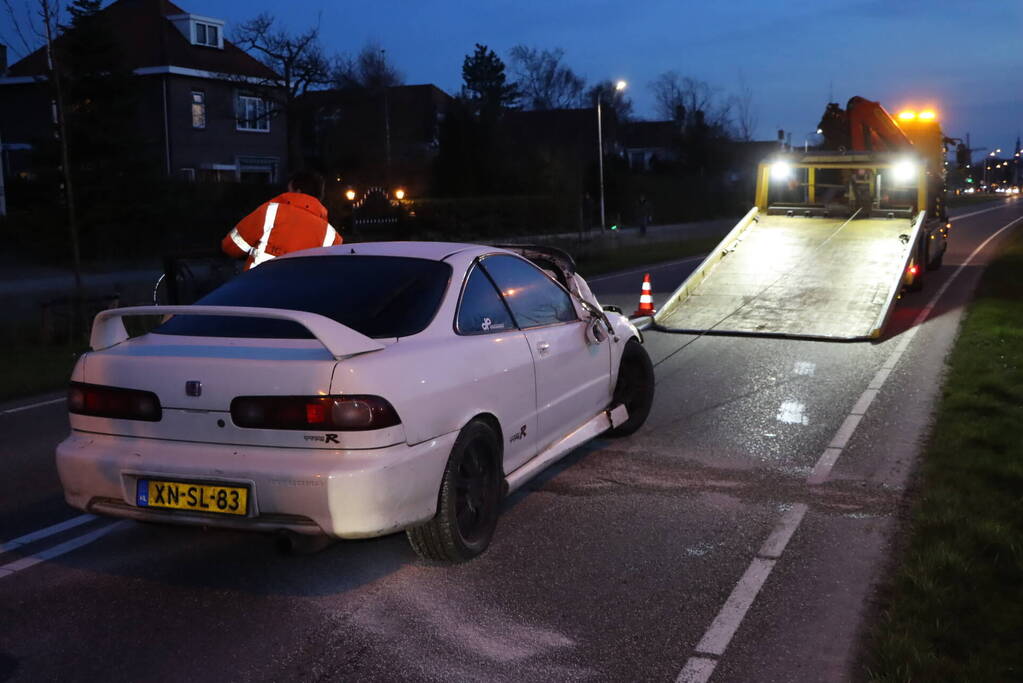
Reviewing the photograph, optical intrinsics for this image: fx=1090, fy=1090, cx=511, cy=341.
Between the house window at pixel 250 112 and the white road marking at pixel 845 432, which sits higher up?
the house window at pixel 250 112

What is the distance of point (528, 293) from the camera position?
20.5 ft

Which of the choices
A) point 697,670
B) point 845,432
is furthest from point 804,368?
point 697,670

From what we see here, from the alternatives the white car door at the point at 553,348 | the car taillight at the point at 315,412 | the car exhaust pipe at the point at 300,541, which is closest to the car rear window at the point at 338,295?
the car taillight at the point at 315,412

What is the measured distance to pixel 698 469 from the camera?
7012 millimetres

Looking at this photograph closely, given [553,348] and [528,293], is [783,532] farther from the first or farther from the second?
[528,293]

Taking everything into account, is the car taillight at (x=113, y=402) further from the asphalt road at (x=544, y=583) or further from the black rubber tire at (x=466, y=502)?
the black rubber tire at (x=466, y=502)

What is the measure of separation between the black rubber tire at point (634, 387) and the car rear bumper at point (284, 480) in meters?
2.97

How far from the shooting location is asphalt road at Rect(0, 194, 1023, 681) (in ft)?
13.8

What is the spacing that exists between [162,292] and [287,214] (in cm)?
166

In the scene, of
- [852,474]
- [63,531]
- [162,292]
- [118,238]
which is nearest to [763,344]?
[852,474]

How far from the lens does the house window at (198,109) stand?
4272cm

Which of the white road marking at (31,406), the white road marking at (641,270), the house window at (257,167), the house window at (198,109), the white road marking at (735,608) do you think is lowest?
the white road marking at (735,608)

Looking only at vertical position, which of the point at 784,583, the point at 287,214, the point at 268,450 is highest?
the point at 287,214

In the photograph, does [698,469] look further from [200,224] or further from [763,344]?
[200,224]
